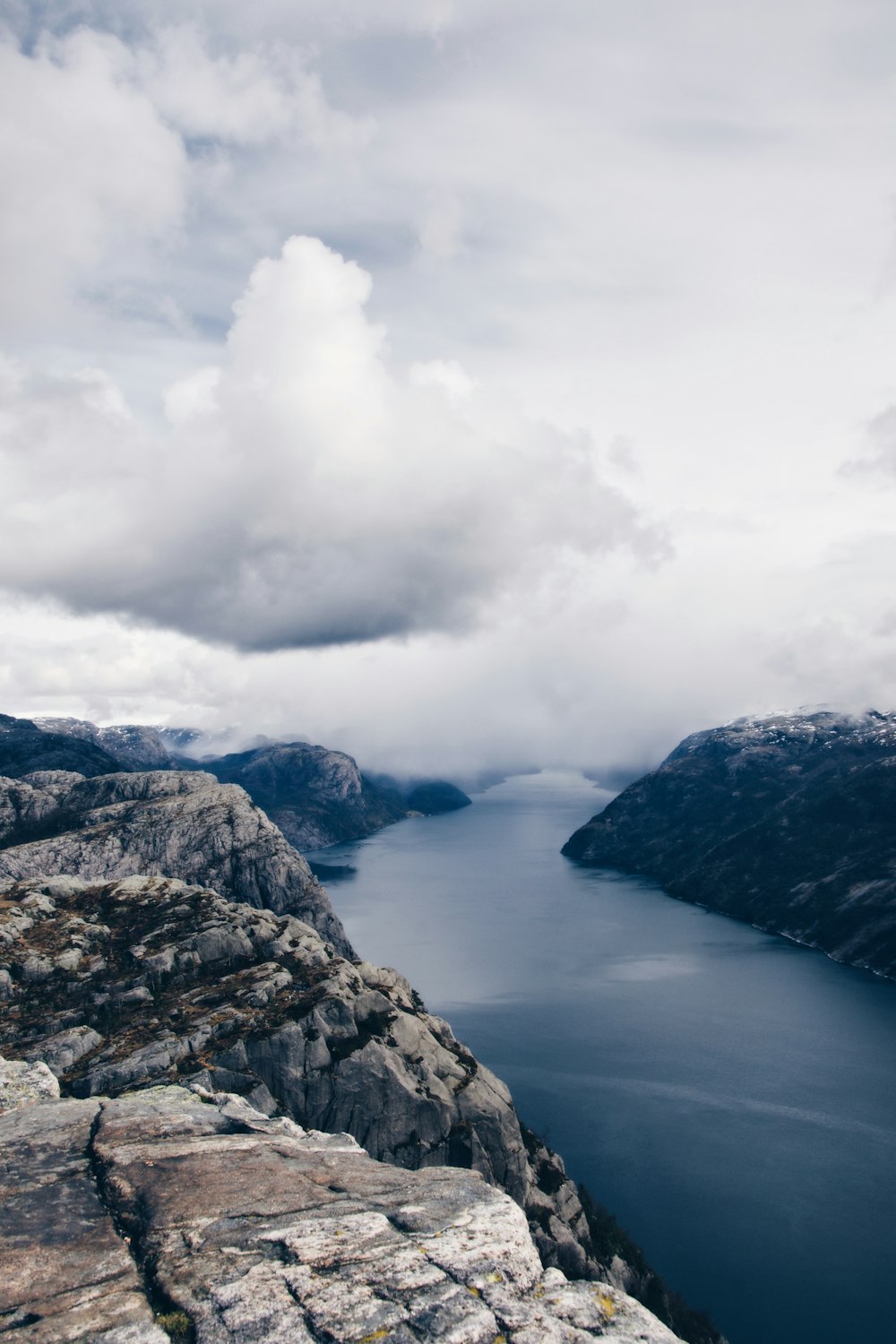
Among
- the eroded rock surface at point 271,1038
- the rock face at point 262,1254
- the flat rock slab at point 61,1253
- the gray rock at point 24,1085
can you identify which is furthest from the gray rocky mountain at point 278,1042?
the rock face at point 262,1254

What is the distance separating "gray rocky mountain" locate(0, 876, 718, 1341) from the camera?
77750mm

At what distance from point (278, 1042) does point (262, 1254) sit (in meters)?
67.4

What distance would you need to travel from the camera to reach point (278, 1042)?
265 feet

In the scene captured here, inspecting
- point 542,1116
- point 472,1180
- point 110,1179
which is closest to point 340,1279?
point 472,1180

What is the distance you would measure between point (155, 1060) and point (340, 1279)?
6687cm

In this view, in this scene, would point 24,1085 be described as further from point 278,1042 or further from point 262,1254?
point 278,1042

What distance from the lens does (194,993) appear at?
92.9 metres

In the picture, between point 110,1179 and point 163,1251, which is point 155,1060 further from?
point 163,1251

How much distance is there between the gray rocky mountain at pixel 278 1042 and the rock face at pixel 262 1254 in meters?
52.0

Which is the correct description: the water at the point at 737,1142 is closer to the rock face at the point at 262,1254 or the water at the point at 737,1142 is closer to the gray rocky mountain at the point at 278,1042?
the gray rocky mountain at the point at 278,1042

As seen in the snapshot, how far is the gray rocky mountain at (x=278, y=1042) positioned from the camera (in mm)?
77750

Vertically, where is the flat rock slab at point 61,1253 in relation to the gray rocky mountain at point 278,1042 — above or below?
above

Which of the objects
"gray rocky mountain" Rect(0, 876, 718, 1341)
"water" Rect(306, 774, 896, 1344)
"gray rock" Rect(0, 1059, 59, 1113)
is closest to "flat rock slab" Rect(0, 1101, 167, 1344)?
"gray rock" Rect(0, 1059, 59, 1113)

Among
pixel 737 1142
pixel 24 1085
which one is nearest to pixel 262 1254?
pixel 24 1085
